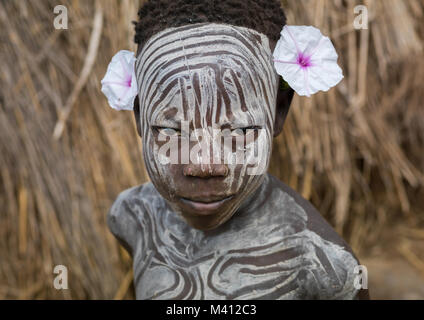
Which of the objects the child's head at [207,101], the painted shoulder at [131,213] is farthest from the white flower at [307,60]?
the painted shoulder at [131,213]

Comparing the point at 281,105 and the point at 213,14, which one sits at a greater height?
the point at 213,14

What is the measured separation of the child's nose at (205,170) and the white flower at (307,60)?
18cm

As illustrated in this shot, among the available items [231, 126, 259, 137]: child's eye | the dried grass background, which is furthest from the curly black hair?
the dried grass background

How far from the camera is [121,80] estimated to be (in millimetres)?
995

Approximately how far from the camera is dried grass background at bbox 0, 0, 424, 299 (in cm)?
165

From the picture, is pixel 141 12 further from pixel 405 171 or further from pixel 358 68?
pixel 405 171

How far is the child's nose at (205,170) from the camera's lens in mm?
815

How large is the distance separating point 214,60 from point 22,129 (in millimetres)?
1015

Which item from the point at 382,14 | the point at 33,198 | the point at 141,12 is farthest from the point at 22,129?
the point at 382,14

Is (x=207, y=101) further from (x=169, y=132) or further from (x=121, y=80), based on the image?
(x=121, y=80)

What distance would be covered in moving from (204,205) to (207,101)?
0.51 ft

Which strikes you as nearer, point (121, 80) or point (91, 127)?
point (121, 80)

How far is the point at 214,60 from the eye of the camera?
2.77 feet

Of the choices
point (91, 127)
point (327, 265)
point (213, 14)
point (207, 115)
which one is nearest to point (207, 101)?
point (207, 115)
